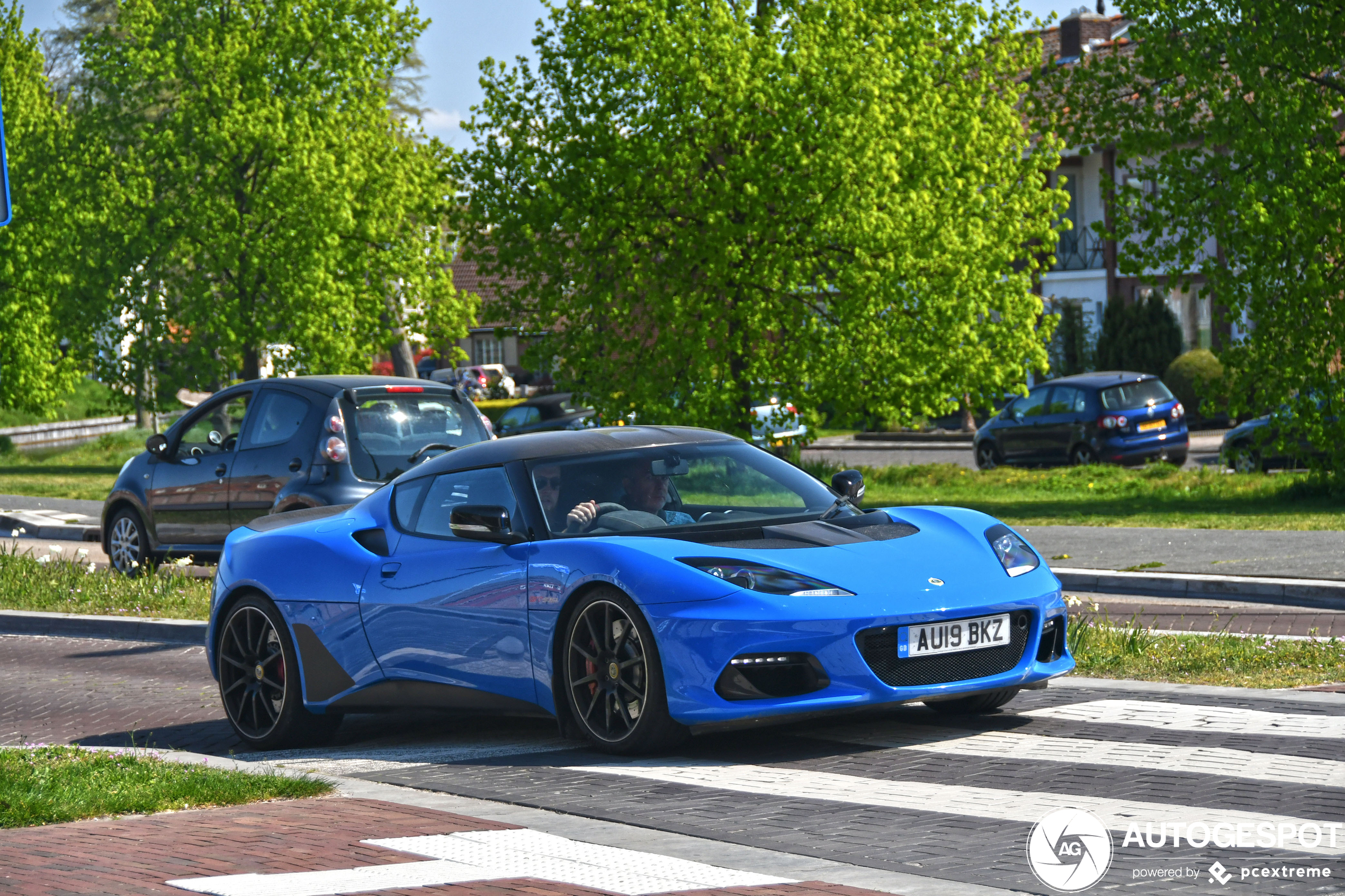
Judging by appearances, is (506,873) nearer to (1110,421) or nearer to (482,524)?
(482,524)

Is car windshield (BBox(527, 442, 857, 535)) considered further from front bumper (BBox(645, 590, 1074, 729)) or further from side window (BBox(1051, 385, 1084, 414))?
side window (BBox(1051, 385, 1084, 414))

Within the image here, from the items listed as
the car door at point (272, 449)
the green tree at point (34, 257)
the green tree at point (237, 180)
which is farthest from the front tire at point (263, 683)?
the green tree at point (34, 257)

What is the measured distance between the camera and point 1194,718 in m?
7.07

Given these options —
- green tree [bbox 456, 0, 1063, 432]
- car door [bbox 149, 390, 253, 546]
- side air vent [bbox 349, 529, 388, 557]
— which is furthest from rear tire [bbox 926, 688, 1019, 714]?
green tree [bbox 456, 0, 1063, 432]

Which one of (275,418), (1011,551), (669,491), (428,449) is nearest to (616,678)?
(669,491)

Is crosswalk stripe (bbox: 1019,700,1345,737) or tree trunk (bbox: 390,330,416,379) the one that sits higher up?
tree trunk (bbox: 390,330,416,379)

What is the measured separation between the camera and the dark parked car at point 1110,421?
2939 cm

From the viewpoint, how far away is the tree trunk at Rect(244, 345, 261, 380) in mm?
37750

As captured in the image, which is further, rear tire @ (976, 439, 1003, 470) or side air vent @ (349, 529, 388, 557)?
rear tire @ (976, 439, 1003, 470)

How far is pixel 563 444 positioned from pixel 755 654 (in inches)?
67.3

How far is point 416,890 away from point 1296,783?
9.71 feet

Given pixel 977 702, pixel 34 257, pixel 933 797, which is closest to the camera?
pixel 933 797

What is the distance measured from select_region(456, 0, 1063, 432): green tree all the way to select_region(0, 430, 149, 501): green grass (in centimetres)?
779

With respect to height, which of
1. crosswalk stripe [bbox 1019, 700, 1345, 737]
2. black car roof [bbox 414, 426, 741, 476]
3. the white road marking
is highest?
black car roof [bbox 414, 426, 741, 476]
